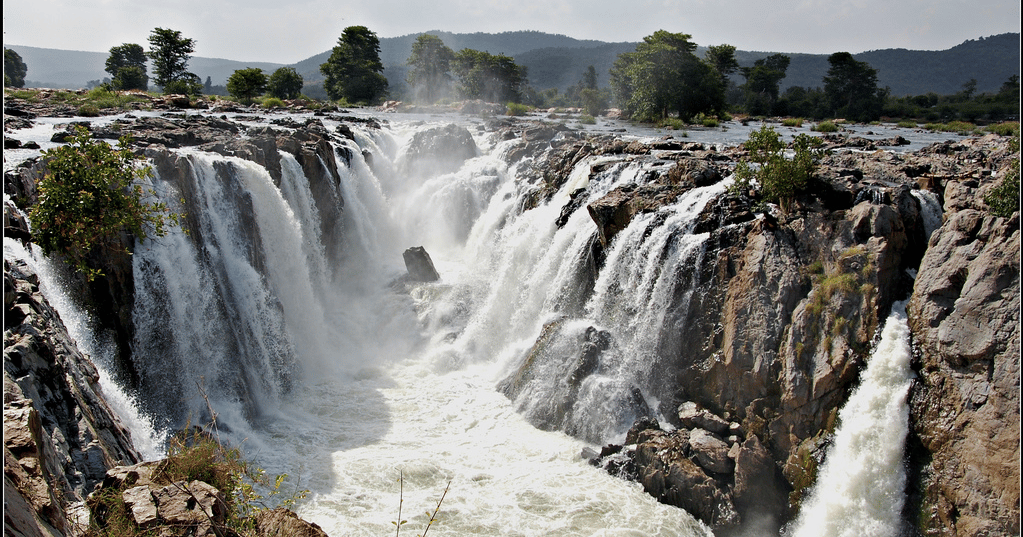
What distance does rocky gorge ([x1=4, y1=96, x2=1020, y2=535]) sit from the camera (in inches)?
367

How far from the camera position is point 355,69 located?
69.9 m

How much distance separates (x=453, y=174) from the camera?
29250 millimetres

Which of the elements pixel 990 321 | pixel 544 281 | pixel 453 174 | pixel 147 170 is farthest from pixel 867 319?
pixel 453 174

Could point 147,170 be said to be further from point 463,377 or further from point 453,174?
point 453,174

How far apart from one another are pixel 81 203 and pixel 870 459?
51.2ft

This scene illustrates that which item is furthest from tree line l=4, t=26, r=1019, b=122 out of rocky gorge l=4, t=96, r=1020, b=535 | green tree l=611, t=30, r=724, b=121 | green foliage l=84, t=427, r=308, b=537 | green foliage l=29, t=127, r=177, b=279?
green foliage l=84, t=427, r=308, b=537

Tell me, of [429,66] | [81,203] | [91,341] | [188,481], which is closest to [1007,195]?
[188,481]

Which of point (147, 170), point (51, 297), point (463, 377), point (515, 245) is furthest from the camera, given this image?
point (515, 245)

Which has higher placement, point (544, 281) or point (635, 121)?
point (635, 121)

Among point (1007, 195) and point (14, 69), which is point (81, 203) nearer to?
point (1007, 195)

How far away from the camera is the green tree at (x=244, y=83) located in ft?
173

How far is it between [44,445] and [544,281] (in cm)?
1374

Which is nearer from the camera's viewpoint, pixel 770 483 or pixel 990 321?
pixel 990 321

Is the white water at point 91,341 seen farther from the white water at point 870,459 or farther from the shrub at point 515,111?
the shrub at point 515,111
